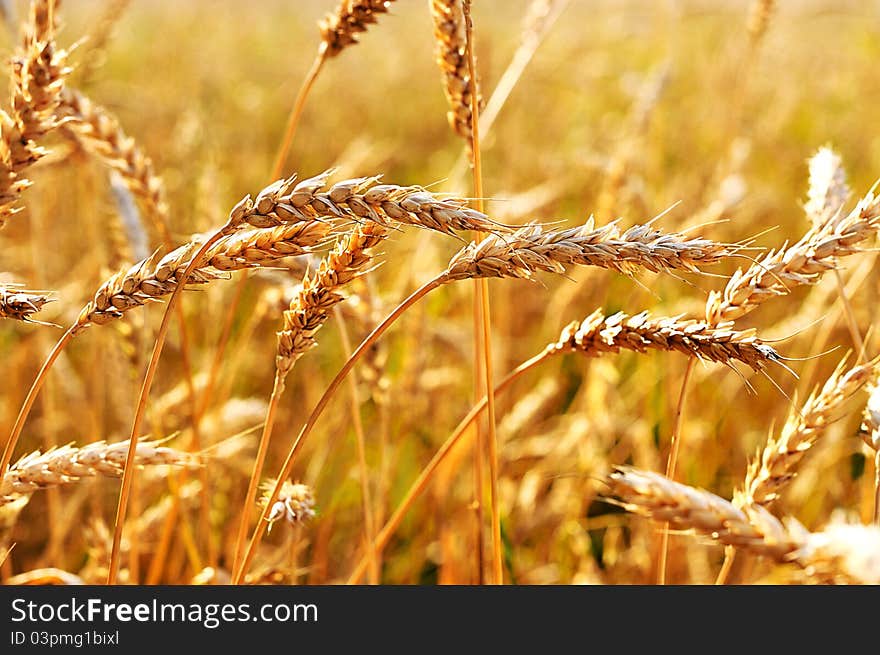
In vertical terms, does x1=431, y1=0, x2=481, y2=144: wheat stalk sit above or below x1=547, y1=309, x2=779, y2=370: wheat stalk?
above

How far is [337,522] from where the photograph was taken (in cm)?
257

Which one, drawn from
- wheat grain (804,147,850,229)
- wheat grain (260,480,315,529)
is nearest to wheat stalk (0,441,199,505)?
wheat grain (260,480,315,529)

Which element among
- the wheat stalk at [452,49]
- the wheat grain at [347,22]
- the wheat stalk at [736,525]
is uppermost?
the wheat grain at [347,22]

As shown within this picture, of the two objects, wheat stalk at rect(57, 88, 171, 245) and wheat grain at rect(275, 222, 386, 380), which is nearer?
wheat grain at rect(275, 222, 386, 380)

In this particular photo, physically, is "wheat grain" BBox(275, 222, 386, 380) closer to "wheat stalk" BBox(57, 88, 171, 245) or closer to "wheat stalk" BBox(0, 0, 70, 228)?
"wheat stalk" BBox(0, 0, 70, 228)

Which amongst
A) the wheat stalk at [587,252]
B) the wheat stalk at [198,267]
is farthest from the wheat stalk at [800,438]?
the wheat stalk at [198,267]

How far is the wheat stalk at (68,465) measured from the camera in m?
1.00

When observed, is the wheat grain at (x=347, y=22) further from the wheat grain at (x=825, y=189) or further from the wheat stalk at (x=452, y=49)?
the wheat grain at (x=825, y=189)

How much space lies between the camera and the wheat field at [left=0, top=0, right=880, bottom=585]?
2.95 feet

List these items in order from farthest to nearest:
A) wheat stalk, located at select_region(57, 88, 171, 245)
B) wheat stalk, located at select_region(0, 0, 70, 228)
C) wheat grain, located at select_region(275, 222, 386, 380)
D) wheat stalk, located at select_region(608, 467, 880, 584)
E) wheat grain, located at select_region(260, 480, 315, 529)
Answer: wheat stalk, located at select_region(57, 88, 171, 245), wheat grain, located at select_region(260, 480, 315, 529), wheat grain, located at select_region(275, 222, 386, 380), wheat stalk, located at select_region(0, 0, 70, 228), wheat stalk, located at select_region(608, 467, 880, 584)

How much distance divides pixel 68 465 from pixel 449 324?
189cm

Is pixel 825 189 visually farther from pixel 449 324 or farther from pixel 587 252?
pixel 449 324

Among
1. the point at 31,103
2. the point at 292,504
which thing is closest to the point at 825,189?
the point at 292,504
